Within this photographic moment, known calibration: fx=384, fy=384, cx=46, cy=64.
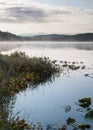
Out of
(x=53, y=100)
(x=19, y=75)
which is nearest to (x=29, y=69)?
(x=19, y=75)

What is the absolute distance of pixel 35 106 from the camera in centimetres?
1255

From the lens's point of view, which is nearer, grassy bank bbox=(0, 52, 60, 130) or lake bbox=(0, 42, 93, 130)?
lake bbox=(0, 42, 93, 130)

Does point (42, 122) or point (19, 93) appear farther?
point (19, 93)

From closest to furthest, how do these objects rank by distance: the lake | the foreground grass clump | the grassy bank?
the lake
the grassy bank
the foreground grass clump

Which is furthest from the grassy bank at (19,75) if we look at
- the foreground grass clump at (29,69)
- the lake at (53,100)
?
the lake at (53,100)

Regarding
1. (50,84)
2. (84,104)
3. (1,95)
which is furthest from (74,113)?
(50,84)

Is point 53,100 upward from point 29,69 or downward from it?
upward

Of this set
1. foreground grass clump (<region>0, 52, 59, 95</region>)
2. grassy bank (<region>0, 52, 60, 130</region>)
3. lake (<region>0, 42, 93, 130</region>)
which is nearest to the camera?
lake (<region>0, 42, 93, 130</region>)

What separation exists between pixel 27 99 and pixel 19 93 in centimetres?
102

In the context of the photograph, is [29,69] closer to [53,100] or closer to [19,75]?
[19,75]

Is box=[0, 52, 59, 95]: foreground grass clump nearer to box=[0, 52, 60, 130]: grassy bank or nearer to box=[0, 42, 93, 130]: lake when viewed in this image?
box=[0, 52, 60, 130]: grassy bank

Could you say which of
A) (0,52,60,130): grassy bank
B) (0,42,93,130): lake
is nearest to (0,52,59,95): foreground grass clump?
(0,52,60,130): grassy bank

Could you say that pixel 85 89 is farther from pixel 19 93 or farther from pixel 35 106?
pixel 35 106

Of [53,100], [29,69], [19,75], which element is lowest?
[29,69]
